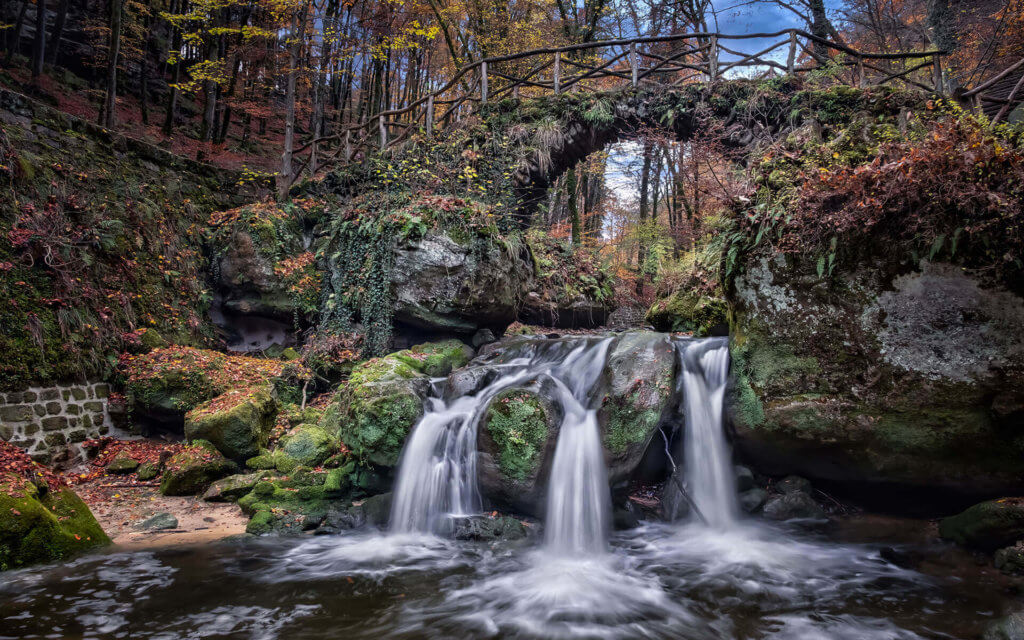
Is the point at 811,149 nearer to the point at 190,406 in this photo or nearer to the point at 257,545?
the point at 257,545

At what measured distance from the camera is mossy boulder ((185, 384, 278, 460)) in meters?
7.11

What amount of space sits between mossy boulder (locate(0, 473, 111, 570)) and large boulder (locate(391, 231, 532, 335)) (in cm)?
530

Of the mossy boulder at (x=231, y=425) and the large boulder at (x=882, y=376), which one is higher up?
the large boulder at (x=882, y=376)

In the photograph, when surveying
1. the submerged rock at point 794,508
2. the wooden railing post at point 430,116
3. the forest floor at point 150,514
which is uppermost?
the wooden railing post at point 430,116

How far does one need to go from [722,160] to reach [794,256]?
26.5 feet

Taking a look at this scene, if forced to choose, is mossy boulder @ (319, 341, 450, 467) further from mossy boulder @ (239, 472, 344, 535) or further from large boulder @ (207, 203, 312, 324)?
large boulder @ (207, 203, 312, 324)

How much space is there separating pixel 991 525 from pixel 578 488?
13.0ft

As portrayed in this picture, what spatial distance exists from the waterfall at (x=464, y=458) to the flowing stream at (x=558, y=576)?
25 millimetres

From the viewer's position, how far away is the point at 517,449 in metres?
5.73

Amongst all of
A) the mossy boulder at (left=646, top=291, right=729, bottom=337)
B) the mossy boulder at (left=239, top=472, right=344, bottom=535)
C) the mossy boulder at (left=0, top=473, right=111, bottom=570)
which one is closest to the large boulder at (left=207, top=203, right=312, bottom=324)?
the mossy boulder at (left=239, top=472, right=344, bottom=535)

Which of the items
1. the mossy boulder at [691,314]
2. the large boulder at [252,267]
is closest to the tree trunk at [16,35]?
the large boulder at [252,267]

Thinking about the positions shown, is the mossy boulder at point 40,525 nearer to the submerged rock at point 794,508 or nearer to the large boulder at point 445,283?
the large boulder at point 445,283

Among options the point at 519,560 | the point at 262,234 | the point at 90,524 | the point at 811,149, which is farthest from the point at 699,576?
the point at 262,234

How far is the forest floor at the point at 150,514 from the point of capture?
5320 millimetres
